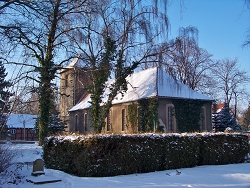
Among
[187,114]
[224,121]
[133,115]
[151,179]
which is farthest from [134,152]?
[224,121]

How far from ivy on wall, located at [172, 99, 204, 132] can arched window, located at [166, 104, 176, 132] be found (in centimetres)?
37

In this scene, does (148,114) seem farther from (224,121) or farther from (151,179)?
(224,121)

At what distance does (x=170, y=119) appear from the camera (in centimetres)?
2688

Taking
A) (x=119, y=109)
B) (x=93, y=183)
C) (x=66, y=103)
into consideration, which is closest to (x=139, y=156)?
(x=93, y=183)

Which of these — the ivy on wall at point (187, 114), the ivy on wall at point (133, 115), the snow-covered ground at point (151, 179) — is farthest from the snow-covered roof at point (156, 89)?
the snow-covered ground at point (151, 179)

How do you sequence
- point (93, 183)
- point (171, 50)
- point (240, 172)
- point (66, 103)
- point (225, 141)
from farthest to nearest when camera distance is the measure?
1. point (66, 103)
2. point (171, 50)
3. point (225, 141)
4. point (240, 172)
5. point (93, 183)

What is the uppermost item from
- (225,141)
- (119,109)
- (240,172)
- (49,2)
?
(49,2)

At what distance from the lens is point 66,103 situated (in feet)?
146

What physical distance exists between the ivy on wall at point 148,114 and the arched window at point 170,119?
1331mm

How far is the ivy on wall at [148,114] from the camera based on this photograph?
2583 cm

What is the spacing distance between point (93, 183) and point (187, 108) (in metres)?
18.4

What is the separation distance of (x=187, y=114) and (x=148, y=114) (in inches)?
144

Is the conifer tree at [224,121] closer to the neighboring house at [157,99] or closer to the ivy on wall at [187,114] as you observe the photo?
the neighboring house at [157,99]

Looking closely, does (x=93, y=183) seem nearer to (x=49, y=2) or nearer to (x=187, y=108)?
(x=49, y=2)
